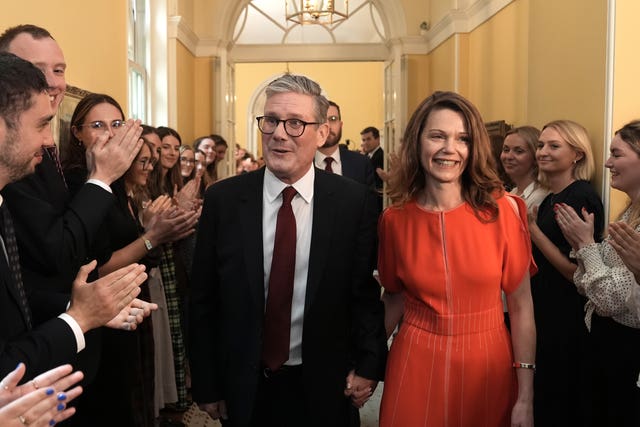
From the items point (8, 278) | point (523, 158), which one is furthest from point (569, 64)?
point (8, 278)

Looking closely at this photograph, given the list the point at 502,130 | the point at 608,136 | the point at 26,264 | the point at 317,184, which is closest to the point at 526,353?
the point at 317,184

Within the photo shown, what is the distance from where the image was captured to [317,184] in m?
2.27

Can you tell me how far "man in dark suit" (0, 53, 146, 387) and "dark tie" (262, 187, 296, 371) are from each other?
53cm

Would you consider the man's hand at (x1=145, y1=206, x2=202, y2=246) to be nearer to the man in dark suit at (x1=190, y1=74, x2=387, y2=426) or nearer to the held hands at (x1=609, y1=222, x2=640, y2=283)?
the man in dark suit at (x1=190, y1=74, x2=387, y2=426)

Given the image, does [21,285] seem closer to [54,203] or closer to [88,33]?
[54,203]

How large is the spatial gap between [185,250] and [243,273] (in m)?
2.37

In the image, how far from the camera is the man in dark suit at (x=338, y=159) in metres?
5.33

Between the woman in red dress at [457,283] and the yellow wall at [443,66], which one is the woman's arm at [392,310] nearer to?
the woman in red dress at [457,283]

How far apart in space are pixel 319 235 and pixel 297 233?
0.29 ft

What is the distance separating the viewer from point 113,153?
2336mm

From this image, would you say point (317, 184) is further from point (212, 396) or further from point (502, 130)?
point (502, 130)

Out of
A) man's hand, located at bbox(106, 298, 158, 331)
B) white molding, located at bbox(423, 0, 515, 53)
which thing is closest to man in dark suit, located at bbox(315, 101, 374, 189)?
white molding, located at bbox(423, 0, 515, 53)

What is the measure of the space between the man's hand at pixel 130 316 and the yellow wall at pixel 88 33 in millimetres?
2227

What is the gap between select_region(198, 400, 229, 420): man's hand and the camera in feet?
7.32
